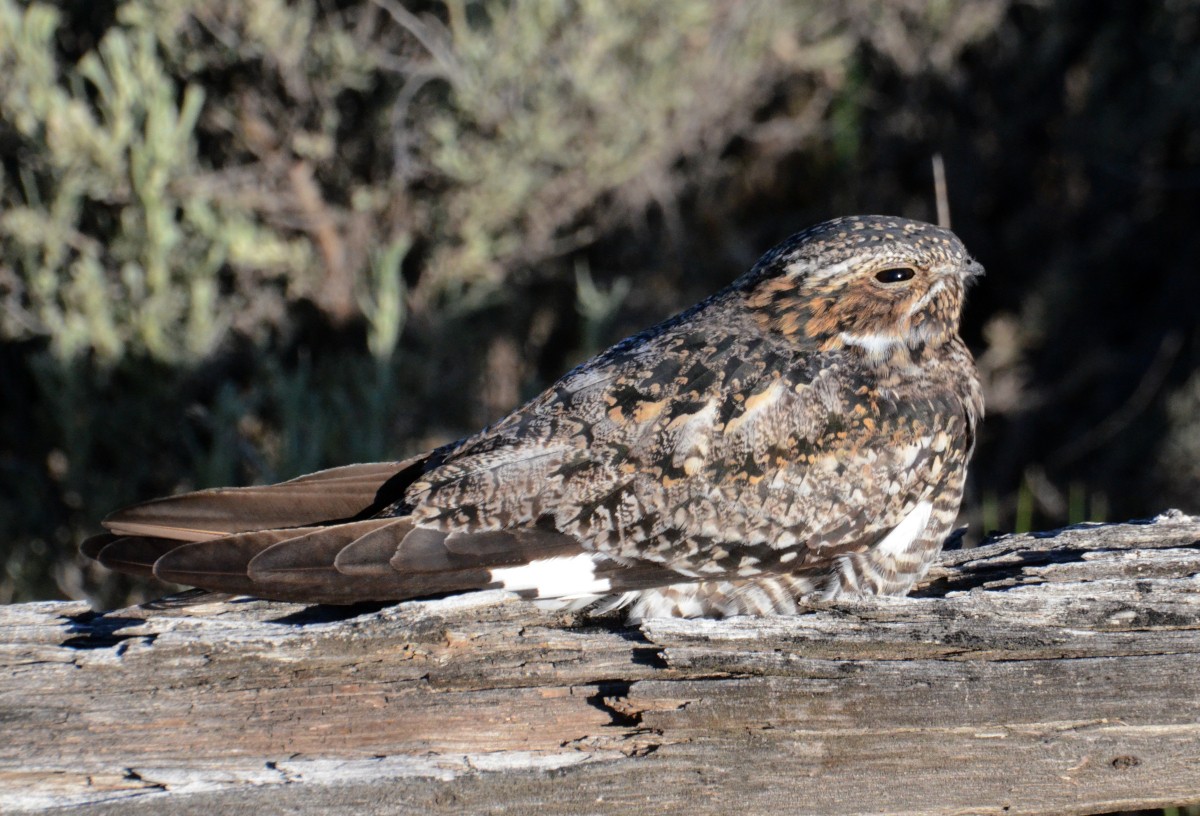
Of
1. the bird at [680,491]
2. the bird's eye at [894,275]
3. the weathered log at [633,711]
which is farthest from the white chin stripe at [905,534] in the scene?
the bird's eye at [894,275]

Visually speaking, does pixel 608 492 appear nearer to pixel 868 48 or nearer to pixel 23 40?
pixel 23 40

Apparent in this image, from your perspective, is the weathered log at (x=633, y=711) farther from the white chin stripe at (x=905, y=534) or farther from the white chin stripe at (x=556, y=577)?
the white chin stripe at (x=905, y=534)

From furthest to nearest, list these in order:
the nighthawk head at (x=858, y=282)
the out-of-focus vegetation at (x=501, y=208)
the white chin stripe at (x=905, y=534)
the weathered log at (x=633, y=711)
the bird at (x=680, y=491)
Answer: the out-of-focus vegetation at (x=501, y=208), the nighthawk head at (x=858, y=282), the white chin stripe at (x=905, y=534), the bird at (x=680, y=491), the weathered log at (x=633, y=711)

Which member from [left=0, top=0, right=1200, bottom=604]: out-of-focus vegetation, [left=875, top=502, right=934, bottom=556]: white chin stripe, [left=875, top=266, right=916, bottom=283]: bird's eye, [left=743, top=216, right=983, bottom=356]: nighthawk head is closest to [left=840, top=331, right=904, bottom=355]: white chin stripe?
[left=743, top=216, right=983, bottom=356]: nighthawk head

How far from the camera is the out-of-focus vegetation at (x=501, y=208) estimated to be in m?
3.91

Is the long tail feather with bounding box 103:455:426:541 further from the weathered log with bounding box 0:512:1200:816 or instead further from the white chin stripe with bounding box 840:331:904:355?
the white chin stripe with bounding box 840:331:904:355

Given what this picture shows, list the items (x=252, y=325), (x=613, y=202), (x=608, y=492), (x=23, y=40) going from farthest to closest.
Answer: (x=613, y=202), (x=252, y=325), (x=23, y=40), (x=608, y=492)

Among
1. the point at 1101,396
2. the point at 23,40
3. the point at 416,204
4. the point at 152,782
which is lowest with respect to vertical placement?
the point at 152,782

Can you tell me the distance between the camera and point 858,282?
8.11 ft

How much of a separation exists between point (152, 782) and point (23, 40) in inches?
105

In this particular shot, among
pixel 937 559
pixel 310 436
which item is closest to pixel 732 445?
pixel 937 559

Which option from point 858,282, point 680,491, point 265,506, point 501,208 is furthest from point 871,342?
point 501,208

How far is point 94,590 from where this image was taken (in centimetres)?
426

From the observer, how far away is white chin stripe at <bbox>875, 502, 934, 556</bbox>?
2.31 meters
